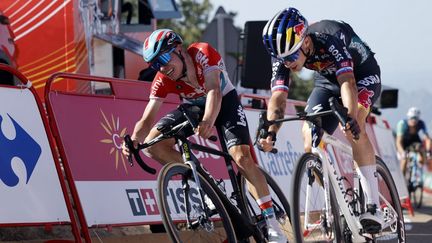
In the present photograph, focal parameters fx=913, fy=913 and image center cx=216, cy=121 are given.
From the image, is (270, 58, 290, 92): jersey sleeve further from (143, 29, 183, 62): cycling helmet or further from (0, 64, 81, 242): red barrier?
(0, 64, 81, 242): red barrier

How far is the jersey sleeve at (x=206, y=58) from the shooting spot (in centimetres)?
687

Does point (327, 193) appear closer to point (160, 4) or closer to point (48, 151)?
point (48, 151)

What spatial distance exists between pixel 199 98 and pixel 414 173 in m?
12.4

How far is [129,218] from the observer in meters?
7.90

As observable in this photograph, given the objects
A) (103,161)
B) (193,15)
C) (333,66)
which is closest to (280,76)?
(333,66)

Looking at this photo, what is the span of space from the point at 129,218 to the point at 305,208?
6.45 feet

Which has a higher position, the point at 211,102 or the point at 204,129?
the point at 211,102

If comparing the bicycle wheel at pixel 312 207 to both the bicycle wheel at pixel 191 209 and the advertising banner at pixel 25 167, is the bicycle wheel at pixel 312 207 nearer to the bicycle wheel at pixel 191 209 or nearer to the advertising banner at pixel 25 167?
the bicycle wheel at pixel 191 209

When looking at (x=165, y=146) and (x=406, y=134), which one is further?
(x=406, y=134)

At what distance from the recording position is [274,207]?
292 inches

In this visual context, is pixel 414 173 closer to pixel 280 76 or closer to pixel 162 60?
pixel 280 76

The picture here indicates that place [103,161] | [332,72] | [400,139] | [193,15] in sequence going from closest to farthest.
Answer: [332,72], [103,161], [400,139], [193,15]

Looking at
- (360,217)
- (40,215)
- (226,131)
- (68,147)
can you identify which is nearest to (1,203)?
(40,215)

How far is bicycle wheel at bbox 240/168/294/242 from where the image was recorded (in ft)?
23.4
